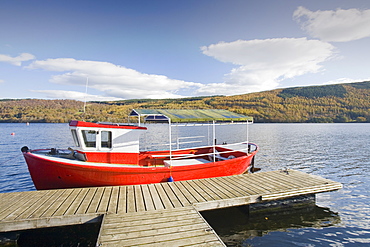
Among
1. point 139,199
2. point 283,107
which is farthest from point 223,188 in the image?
point 283,107

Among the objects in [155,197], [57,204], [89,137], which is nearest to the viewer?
[57,204]

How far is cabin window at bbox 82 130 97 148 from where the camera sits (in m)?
9.09

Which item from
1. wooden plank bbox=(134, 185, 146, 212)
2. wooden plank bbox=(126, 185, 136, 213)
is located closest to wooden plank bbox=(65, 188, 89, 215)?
wooden plank bbox=(126, 185, 136, 213)

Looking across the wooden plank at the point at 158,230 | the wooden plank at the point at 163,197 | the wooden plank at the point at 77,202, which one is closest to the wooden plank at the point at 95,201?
the wooden plank at the point at 77,202

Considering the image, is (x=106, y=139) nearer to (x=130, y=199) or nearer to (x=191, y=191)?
(x=130, y=199)

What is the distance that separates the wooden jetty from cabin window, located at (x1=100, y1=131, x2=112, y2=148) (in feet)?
6.04

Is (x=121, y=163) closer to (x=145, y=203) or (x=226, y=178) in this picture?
(x=145, y=203)

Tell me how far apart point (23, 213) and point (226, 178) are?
7.38m

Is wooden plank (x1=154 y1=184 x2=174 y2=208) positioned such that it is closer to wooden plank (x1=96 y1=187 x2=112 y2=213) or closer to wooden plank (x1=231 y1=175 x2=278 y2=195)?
wooden plank (x1=96 y1=187 x2=112 y2=213)

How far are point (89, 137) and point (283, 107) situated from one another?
116666 mm

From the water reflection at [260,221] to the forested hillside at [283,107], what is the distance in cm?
7584

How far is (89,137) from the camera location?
9.17 metres

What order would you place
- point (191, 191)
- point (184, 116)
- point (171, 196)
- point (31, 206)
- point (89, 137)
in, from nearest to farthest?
1. point (31, 206)
2. point (171, 196)
3. point (191, 191)
4. point (89, 137)
5. point (184, 116)

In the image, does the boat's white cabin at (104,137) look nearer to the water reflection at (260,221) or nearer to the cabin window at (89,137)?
the cabin window at (89,137)
